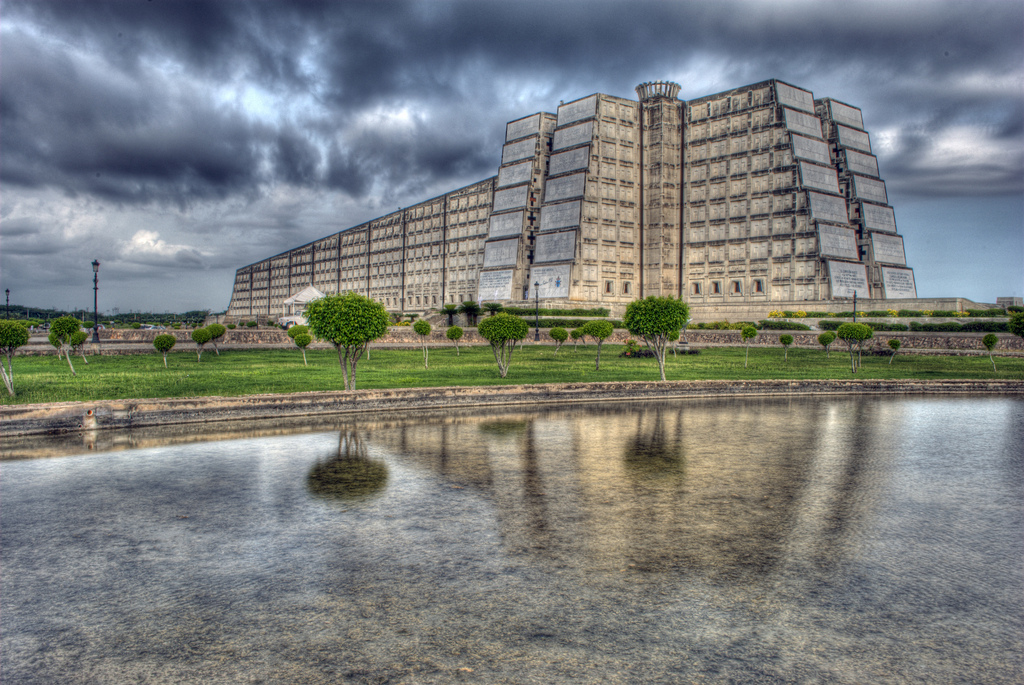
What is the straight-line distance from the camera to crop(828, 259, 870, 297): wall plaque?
5919 centimetres

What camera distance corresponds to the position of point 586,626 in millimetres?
4168

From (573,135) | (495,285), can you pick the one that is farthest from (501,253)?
(573,135)

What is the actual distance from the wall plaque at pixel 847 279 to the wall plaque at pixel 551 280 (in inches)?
989

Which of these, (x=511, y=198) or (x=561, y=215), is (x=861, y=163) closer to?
(x=561, y=215)

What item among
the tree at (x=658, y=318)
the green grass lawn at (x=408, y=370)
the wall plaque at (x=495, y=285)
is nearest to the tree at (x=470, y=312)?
the green grass lawn at (x=408, y=370)

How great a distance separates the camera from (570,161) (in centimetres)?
7044

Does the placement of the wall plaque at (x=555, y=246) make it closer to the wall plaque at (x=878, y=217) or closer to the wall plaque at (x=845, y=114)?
the wall plaque at (x=878, y=217)

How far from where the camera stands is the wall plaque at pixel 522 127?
7553 centimetres

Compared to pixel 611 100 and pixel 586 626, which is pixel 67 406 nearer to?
pixel 586 626

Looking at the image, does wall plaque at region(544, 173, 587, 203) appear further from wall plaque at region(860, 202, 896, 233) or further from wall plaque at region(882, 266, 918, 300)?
wall plaque at region(882, 266, 918, 300)

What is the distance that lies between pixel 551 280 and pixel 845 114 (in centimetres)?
3759

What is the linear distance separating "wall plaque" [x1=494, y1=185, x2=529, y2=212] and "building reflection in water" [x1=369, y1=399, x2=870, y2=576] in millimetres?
62633

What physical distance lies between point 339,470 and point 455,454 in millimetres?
1885

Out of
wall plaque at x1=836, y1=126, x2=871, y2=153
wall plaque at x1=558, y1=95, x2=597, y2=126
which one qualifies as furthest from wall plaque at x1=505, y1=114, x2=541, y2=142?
wall plaque at x1=836, y1=126, x2=871, y2=153
